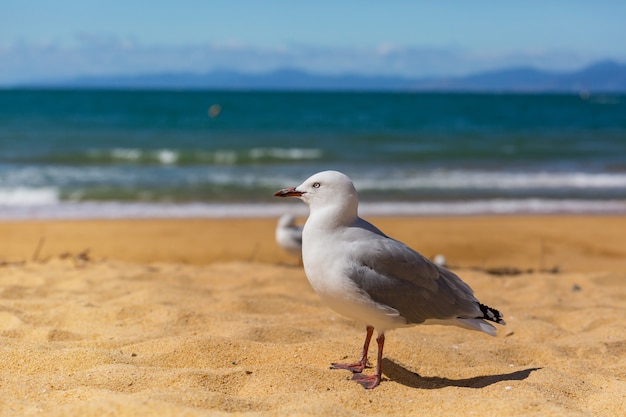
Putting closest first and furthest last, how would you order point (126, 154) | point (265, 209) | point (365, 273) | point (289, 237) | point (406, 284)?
1. point (365, 273)
2. point (406, 284)
3. point (289, 237)
4. point (265, 209)
5. point (126, 154)

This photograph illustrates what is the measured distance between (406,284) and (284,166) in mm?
15147

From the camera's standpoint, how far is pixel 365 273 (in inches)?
126

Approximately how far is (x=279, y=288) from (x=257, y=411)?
2.71 metres

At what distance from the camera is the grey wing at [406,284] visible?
321 cm

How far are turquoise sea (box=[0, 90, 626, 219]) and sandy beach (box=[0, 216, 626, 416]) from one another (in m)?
5.75

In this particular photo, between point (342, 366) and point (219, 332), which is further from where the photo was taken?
point (219, 332)

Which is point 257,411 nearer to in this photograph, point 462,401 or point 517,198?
point 462,401

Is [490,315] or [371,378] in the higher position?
[490,315]

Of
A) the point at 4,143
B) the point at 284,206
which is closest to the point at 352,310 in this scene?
the point at 284,206

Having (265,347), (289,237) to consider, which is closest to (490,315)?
(265,347)

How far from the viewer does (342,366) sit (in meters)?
3.57

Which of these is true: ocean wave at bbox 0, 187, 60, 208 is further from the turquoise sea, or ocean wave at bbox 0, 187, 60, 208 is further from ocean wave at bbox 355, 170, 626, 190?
ocean wave at bbox 355, 170, 626, 190

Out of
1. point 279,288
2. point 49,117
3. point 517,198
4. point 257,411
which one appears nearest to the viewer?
point 257,411

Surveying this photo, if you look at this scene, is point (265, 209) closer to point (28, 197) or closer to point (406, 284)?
point (28, 197)
